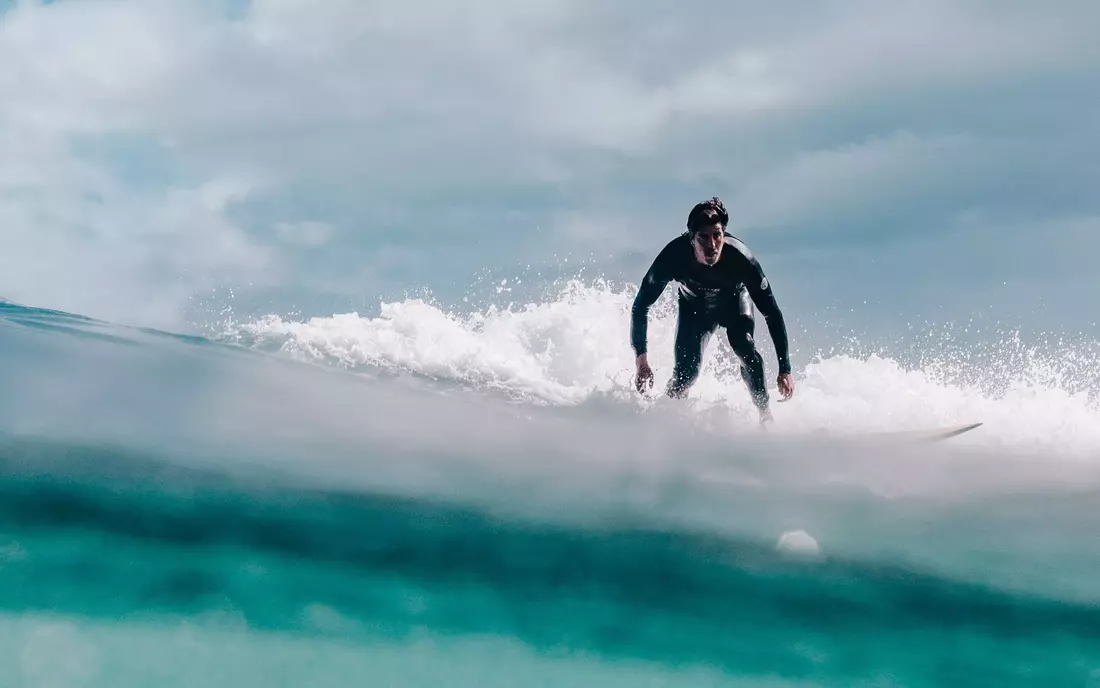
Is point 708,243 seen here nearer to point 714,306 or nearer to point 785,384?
point 714,306

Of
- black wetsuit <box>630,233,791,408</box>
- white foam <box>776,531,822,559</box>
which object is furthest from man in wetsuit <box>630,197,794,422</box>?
white foam <box>776,531,822,559</box>

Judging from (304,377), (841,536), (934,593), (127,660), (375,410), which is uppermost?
(304,377)

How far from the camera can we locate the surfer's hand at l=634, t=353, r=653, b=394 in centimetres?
704

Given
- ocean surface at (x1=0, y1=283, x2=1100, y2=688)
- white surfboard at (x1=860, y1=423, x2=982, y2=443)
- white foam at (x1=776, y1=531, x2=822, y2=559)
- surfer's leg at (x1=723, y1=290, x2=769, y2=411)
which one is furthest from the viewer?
white surfboard at (x1=860, y1=423, x2=982, y2=443)

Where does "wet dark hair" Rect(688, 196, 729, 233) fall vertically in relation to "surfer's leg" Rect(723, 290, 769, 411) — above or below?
above

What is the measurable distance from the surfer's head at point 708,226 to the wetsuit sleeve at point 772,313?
38 cm

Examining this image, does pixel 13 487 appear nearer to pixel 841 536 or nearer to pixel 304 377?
pixel 304 377

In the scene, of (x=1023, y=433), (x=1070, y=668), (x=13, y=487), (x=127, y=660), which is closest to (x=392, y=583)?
(x=127, y=660)

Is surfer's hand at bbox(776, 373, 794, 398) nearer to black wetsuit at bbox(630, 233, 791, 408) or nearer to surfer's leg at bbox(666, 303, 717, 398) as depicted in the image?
black wetsuit at bbox(630, 233, 791, 408)

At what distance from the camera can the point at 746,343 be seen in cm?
743

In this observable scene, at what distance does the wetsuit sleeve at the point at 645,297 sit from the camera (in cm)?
707

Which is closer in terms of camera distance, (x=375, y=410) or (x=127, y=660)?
(x=127, y=660)

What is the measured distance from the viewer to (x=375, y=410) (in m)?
7.05

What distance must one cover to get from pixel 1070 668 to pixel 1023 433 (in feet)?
20.0
